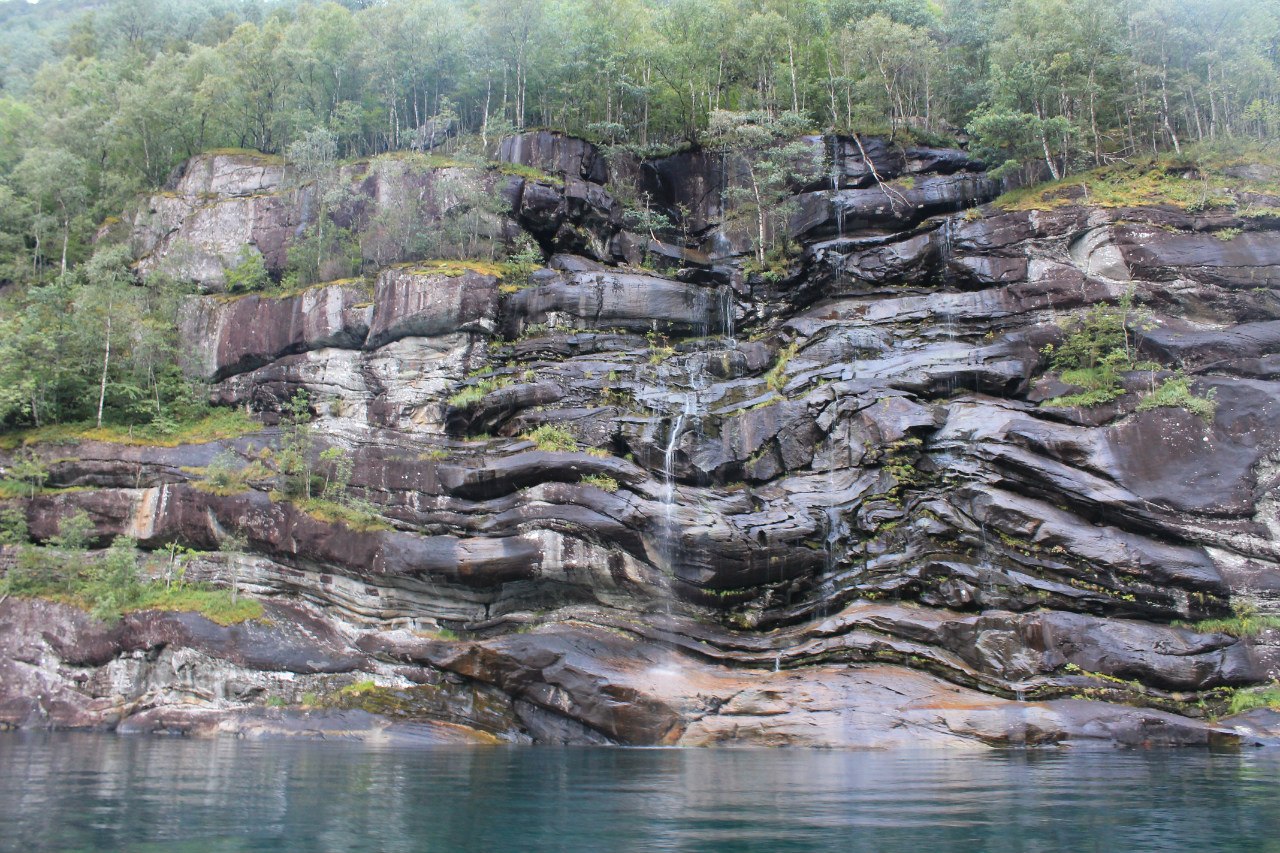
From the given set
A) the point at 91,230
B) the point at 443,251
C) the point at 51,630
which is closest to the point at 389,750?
the point at 51,630

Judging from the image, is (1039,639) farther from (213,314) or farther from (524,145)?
(213,314)

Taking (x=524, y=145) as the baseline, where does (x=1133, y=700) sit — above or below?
below

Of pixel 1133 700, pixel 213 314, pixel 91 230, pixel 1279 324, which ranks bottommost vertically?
pixel 1133 700

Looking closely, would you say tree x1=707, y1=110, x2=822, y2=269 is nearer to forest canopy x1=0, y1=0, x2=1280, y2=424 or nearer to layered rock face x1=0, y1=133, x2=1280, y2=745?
forest canopy x1=0, y1=0, x2=1280, y2=424

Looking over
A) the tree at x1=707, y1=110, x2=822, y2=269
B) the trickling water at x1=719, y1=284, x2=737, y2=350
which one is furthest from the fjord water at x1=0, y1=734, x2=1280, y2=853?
the tree at x1=707, y1=110, x2=822, y2=269

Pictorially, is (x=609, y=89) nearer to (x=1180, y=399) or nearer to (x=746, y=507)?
(x=746, y=507)

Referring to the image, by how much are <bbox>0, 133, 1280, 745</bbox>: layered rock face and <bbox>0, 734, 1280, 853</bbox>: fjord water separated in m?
4.35

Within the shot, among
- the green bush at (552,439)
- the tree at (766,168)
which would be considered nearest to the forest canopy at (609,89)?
the tree at (766,168)

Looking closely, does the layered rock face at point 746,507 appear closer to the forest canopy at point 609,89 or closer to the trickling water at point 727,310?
the trickling water at point 727,310

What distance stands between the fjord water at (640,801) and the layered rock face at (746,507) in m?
4.35

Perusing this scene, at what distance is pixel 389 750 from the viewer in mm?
19375

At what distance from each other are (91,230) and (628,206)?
26.7 meters

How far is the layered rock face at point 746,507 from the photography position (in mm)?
21750

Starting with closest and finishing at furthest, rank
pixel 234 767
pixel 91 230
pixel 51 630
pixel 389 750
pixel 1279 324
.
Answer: pixel 234 767 → pixel 389 750 → pixel 51 630 → pixel 1279 324 → pixel 91 230
